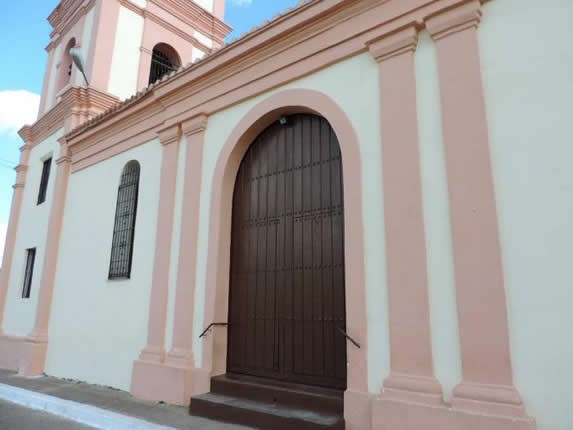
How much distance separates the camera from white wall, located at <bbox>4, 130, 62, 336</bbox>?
8.52m

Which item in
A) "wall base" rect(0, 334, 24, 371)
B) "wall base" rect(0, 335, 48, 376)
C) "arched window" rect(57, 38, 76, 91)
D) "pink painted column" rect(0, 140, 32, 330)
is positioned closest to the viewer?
"wall base" rect(0, 335, 48, 376)

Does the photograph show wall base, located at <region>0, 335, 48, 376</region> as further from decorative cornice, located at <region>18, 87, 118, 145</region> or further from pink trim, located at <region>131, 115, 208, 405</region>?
decorative cornice, located at <region>18, 87, 118, 145</region>

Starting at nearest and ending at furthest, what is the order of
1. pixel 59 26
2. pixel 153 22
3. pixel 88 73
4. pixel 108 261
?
pixel 108 261 < pixel 88 73 < pixel 153 22 < pixel 59 26

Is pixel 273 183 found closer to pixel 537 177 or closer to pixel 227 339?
pixel 227 339

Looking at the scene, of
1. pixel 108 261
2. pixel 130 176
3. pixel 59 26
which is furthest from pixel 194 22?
pixel 108 261

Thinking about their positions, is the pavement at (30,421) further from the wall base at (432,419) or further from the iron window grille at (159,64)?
the iron window grille at (159,64)

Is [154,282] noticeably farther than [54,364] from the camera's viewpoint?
No

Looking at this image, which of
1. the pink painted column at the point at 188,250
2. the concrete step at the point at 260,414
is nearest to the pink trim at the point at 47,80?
the pink painted column at the point at 188,250

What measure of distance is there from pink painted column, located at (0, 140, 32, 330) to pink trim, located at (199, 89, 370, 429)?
720cm

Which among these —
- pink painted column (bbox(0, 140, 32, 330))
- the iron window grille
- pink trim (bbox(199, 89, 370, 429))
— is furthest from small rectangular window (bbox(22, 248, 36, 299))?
pink trim (bbox(199, 89, 370, 429))

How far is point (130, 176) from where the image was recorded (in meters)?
7.20

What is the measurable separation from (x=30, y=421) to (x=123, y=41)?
8217 millimetres

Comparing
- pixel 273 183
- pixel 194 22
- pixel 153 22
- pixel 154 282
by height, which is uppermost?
pixel 194 22

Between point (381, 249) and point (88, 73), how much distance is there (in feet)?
26.8
